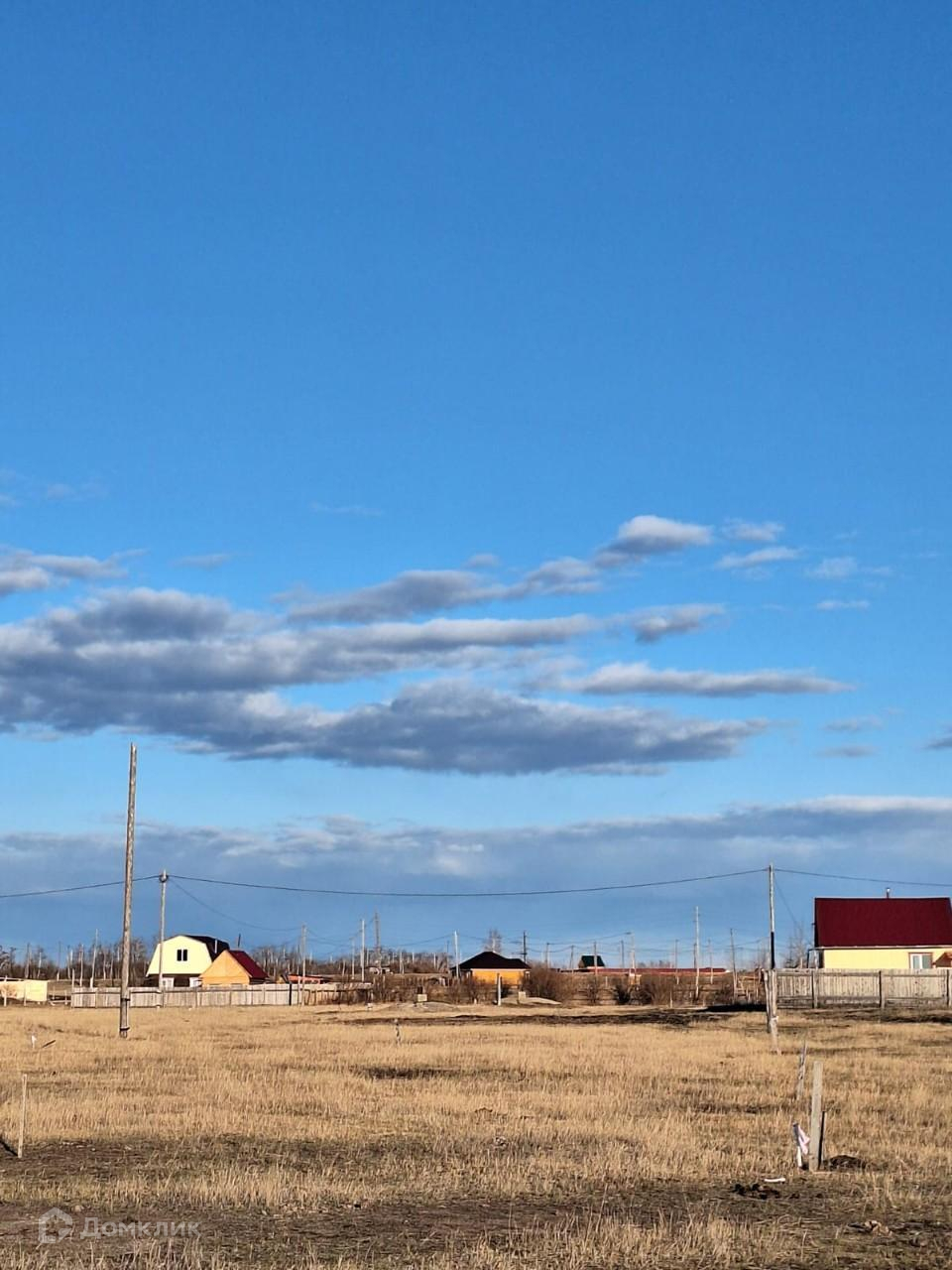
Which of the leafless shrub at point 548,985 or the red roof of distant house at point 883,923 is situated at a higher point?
the red roof of distant house at point 883,923

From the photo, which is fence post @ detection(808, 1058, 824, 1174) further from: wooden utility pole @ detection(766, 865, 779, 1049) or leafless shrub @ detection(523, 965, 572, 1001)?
leafless shrub @ detection(523, 965, 572, 1001)

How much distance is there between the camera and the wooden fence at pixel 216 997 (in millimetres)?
92125

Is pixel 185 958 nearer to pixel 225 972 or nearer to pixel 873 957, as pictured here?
pixel 225 972

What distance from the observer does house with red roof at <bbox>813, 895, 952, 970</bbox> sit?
265ft

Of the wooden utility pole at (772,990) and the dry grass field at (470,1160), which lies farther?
the wooden utility pole at (772,990)

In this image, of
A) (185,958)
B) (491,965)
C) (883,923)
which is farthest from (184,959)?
(883,923)

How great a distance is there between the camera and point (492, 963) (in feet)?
463

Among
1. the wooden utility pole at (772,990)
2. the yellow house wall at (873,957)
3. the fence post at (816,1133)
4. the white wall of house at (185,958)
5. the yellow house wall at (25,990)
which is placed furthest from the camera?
the white wall of house at (185,958)

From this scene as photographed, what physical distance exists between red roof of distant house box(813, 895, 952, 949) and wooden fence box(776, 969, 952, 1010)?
13703mm

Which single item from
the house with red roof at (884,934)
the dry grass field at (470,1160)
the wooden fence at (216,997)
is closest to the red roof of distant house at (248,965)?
the wooden fence at (216,997)

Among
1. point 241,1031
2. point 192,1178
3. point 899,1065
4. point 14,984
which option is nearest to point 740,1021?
point 241,1031

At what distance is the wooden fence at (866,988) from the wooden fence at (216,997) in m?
35.6

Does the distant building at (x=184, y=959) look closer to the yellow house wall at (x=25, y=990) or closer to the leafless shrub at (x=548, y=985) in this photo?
the yellow house wall at (x=25, y=990)

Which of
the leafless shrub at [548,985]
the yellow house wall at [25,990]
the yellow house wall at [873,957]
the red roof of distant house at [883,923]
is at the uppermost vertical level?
the red roof of distant house at [883,923]
